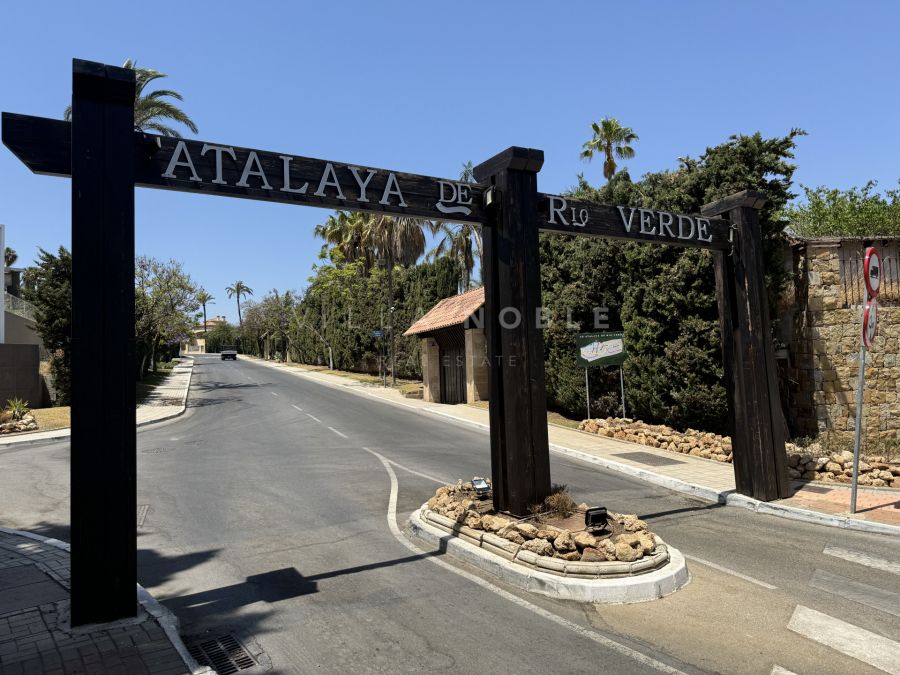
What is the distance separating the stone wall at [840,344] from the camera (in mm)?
13844

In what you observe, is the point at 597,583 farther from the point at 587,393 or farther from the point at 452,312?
the point at 452,312

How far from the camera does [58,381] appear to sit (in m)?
22.7

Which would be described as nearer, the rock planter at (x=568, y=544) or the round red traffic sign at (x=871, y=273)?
the rock planter at (x=568, y=544)

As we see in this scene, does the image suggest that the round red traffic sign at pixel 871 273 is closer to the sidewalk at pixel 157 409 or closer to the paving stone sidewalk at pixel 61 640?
the paving stone sidewalk at pixel 61 640

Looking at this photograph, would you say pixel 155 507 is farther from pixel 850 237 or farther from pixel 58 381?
pixel 58 381

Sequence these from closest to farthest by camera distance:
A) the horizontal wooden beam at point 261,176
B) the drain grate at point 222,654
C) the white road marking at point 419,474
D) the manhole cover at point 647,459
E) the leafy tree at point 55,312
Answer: the drain grate at point 222,654 < the horizontal wooden beam at point 261,176 < the white road marking at point 419,474 < the manhole cover at point 647,459 < the leafy tree at point 55,312

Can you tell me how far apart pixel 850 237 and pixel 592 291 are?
264 inches

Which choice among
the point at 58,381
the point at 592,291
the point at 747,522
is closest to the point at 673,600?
the point at 747,522

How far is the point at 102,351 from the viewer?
15.8 ft

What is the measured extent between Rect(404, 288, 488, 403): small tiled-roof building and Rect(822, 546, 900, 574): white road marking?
15942mm

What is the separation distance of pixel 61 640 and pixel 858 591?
679 centimetres

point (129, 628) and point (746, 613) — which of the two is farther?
point (746, 613)

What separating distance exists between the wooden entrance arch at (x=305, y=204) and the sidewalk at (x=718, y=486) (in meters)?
0.48

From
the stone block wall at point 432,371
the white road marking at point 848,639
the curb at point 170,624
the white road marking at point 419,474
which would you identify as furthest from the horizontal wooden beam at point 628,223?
the stone block wall at point 432,371
